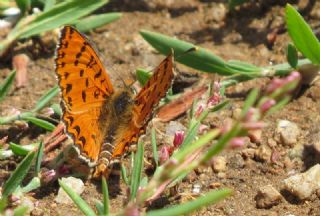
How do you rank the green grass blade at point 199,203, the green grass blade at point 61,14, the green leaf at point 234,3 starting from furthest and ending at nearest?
the green leaf at point 234,3 → the green grass blade at point 61,14 → the green grass blade at point 199,203

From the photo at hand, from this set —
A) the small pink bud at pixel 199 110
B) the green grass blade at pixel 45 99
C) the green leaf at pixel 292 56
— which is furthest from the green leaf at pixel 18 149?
the green leaf at pixel 292 56

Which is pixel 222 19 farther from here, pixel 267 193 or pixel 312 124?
pixel 267 193

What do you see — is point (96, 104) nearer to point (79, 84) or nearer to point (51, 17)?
point (79, 84)

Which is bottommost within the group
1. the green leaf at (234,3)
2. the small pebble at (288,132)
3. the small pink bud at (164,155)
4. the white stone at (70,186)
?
the small pebble at (288,132)

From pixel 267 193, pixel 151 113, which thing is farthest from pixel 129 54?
pixel 267 193

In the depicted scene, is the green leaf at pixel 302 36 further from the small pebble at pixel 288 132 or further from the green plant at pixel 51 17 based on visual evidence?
the green plant at pixel 51 17

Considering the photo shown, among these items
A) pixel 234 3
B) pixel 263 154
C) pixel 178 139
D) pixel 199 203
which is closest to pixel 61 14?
pixel 234 3
